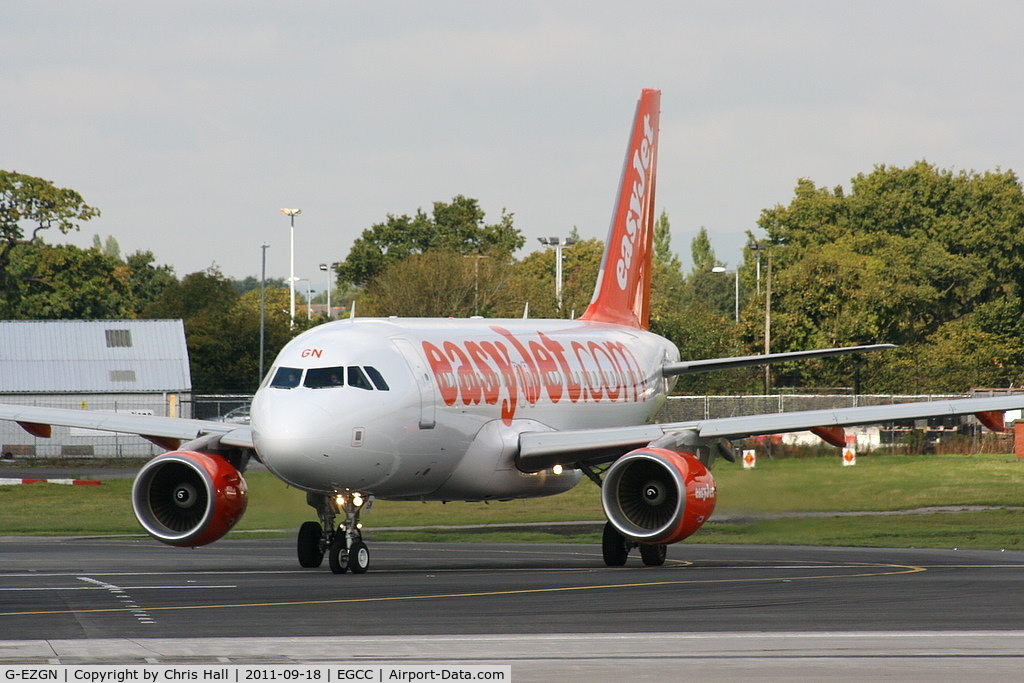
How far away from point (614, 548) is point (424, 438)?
3844mm

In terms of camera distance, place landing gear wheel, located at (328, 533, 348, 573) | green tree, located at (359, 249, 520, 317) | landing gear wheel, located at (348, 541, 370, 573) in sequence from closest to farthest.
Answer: landing gear wheel, located at (328, 533, 348, 573)
landing gear wheel, located at (348, 541, 370, 573)
green tree, located at (359, 249, 520, 317)

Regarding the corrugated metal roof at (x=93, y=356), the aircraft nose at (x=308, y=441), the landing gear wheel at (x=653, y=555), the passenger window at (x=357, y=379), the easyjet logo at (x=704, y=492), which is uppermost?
the corrugated metal roof at (x=93, y=356)

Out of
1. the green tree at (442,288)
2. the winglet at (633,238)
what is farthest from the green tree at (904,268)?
the winglet at (633,238)

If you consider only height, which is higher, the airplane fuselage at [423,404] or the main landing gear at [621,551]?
the airplane fuselage at [423,404]

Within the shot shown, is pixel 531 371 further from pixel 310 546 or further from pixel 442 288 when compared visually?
pixel 442 288

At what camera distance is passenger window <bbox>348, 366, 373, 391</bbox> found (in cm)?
2394

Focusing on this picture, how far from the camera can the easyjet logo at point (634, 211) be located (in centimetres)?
3853

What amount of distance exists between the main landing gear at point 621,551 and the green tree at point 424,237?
4130 inches

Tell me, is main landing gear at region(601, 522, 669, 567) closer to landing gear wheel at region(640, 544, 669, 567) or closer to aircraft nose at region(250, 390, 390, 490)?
landing gear wheel at region(640, 544, 669, 567)

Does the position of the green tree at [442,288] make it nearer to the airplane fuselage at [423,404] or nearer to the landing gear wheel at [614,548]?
the airplane fuselage at [423,404]

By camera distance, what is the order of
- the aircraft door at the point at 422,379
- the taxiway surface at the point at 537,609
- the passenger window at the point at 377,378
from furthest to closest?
1. the aircraft door at the point at 422,379
2. the passenger window at the point at 377,378
3. the taxiway surface at the point at 537,609

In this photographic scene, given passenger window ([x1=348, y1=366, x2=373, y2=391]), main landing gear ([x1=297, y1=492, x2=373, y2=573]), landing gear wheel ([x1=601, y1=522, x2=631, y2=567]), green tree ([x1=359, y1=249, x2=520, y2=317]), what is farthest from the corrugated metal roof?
passenger window ([x1=348, y1=366, x2=373, y2=391])

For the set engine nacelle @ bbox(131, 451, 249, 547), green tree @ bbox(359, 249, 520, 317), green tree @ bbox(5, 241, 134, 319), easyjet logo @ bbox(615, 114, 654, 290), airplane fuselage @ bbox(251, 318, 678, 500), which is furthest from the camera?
green tree @ bbox(5, 241, 134, 319)

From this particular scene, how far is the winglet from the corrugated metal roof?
131ft
